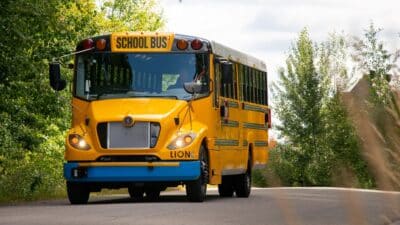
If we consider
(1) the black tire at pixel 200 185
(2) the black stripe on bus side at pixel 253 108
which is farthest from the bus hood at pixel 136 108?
(2) the black stripe on bus side at pixel 253 108

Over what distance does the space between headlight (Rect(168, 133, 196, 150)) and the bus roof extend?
2143 millimetres

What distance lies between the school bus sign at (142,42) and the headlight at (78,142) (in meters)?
1.98

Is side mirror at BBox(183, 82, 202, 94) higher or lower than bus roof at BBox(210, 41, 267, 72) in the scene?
lower

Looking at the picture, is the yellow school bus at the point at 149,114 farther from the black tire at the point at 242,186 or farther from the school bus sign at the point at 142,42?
the black tire at the point at 242,186

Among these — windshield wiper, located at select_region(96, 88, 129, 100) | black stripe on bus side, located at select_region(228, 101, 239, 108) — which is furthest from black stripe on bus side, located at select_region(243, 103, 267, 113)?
windshield wiper, located at select_region(96, 88, 129, 100)

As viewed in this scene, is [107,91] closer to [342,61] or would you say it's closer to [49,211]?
[49,211]

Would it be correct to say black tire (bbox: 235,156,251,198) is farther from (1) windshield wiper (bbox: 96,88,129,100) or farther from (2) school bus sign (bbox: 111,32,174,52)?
(1) windshield wiper (bbox: 96,88,129,100)

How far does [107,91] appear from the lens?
64.0 ft

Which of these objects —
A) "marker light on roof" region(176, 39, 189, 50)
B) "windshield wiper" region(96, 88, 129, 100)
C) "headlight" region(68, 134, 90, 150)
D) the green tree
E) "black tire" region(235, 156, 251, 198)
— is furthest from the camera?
the green tree

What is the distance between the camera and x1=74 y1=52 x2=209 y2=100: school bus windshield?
1942cm

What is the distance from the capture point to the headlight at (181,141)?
1844 centimetres

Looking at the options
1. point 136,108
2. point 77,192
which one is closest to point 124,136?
point 136,108

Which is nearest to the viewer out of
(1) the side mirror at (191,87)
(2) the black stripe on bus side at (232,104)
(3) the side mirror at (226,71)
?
(1) the side mirror at (191,87)

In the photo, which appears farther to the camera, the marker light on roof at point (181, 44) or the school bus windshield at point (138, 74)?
the marker light on roof at point (181, 44)
